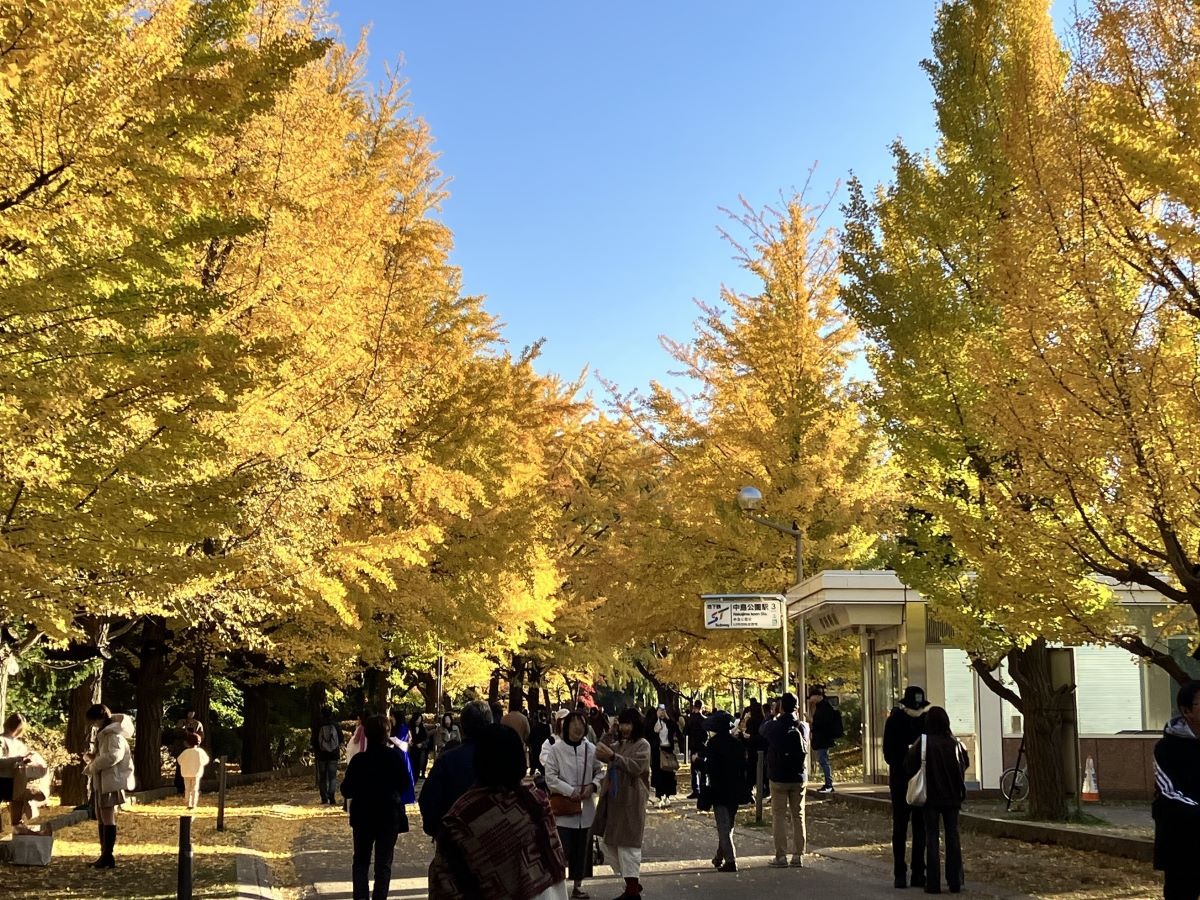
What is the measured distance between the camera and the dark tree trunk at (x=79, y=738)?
1938cm

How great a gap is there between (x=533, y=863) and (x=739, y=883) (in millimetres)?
7132

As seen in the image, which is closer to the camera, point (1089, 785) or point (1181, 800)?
point (1181, 800)

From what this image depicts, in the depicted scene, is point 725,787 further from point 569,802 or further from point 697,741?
point 697,741

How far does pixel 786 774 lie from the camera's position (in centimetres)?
1298

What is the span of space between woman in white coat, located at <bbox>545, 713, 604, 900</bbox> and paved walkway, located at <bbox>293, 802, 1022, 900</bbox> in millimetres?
948

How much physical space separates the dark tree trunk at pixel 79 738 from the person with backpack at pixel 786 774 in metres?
10.1

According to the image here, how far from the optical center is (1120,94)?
425 inches

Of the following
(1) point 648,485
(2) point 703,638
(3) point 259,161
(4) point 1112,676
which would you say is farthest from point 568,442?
(3) point 259,161

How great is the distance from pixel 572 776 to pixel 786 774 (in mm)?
3587

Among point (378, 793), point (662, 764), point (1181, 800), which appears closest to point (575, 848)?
point (378, 793)

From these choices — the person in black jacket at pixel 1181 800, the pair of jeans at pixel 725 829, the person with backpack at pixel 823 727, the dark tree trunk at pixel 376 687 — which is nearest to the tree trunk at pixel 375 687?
the dark tree trunk at pixel 376 687

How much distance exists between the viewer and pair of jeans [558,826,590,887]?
10492 mm

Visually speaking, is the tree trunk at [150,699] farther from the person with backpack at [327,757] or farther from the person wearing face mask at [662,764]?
the person wearing face mask at [662,764]

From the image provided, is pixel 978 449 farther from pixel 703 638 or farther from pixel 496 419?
pixel 703 638
